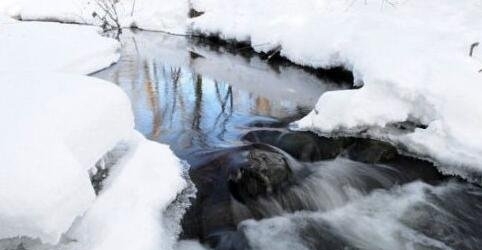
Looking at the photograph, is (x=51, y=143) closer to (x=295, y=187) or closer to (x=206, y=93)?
(x=295, y=187)

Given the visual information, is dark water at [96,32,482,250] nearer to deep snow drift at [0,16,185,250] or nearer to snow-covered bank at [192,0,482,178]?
snow-covered bank at [192,0,482,178]

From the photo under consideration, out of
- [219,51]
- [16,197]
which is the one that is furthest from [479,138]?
[219,51]

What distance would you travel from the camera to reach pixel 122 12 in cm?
1925

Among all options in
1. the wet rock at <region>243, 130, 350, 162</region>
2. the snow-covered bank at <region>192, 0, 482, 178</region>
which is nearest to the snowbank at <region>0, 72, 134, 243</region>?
the wet rock at <region>243, 130, 350, 162</region>

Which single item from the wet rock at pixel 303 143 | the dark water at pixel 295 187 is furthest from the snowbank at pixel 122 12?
the wet rock at pixel 303 143

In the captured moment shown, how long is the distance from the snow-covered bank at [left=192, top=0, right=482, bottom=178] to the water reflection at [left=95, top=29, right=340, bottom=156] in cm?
73

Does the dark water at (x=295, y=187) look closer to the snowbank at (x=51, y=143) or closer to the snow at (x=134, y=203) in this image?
the snow at (x=134, y=203)

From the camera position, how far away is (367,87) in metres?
6.35

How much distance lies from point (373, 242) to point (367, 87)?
260cm

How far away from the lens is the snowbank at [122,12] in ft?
56.1

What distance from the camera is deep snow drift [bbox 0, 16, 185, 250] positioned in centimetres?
282

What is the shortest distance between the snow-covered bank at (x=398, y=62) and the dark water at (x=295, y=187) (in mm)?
267

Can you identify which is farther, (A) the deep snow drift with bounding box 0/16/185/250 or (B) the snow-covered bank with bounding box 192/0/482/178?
(B) the snow-covered bank with bounding box 192/0/482/178

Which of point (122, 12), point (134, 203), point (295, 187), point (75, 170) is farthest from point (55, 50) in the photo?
point (75, 170)
